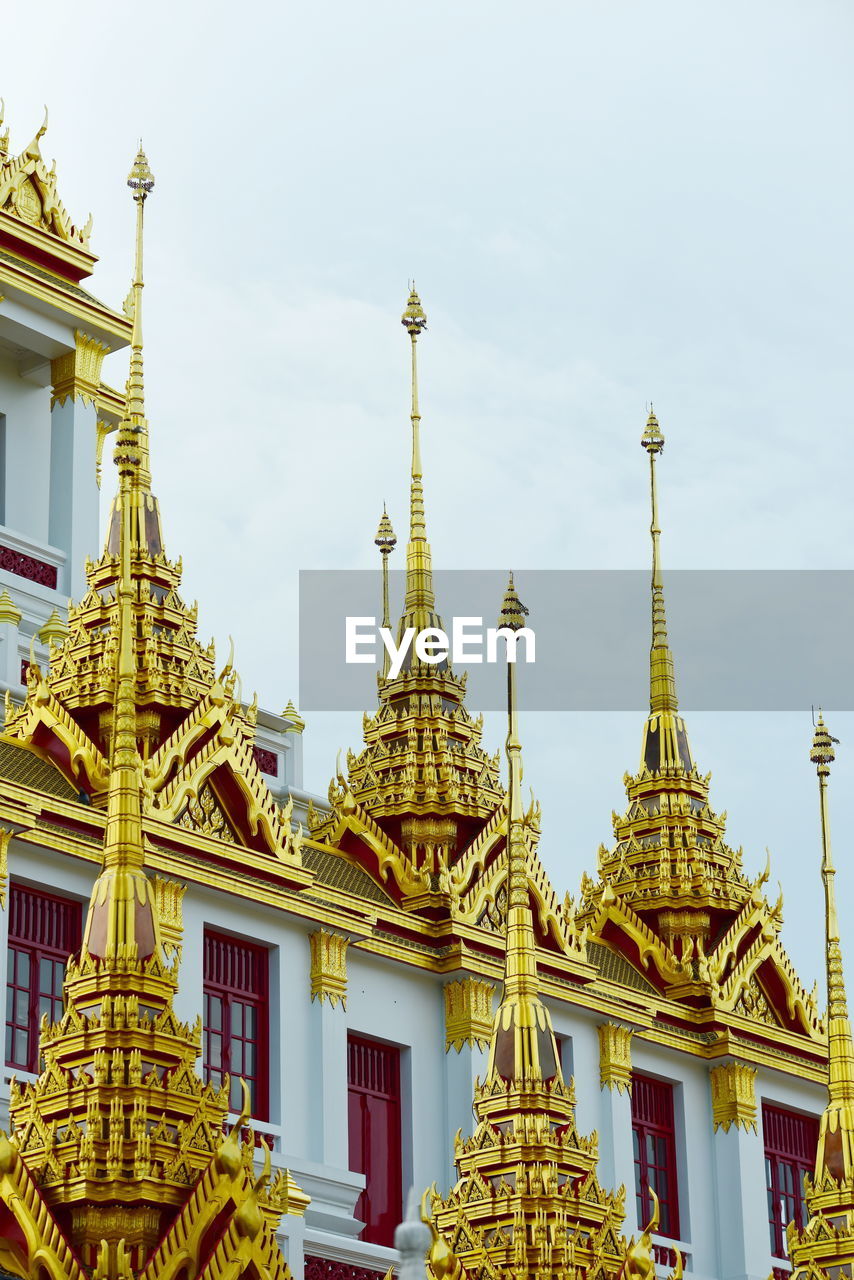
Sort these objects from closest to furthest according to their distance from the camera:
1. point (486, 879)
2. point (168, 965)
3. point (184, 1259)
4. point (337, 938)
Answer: point (184, 1259) → point (168, 965) → point (337, 938) → point (486, 879)

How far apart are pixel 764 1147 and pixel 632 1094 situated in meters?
2.19

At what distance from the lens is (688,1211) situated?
30.5 m

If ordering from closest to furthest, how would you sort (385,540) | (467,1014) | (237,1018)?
(237,1018), (467,1014), (385,540)

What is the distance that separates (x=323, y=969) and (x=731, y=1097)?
6.46 meters

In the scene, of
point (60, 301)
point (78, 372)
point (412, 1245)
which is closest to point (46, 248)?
point (60, 301)

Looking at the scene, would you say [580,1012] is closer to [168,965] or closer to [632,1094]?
[632,1094]

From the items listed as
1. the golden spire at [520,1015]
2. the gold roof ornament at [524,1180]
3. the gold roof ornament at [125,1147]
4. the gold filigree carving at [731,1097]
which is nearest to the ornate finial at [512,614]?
the golden spire at [520,1015]

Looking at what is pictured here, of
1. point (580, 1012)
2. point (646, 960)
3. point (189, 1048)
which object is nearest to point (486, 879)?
point (580, 1012)

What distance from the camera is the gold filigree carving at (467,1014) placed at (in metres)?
28.2

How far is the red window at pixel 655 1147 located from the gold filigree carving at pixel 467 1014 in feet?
9.06

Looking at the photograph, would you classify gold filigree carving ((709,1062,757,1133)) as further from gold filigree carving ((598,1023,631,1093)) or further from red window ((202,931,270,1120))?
red window ((202,931,270,1120))

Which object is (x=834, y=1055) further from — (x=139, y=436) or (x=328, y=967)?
(x=139, y=436)

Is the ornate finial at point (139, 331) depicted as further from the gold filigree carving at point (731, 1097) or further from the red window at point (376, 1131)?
the gold filigree carving at point (731, 1097)

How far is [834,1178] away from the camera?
28.6 meters
